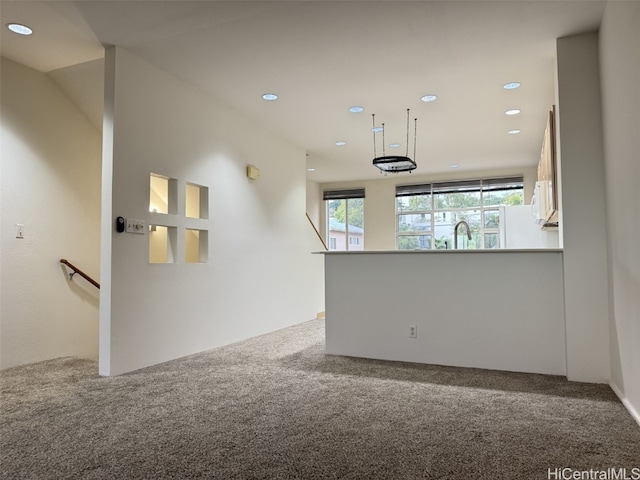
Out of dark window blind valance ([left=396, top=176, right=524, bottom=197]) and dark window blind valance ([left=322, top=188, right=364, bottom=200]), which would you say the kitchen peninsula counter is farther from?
dark window blind valance ([left=322, top=188, right=364, bottom=200])

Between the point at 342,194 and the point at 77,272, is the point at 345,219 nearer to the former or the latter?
the point at 342,194

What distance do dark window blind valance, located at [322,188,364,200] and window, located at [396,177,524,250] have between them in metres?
0.80

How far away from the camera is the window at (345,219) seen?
959 cm

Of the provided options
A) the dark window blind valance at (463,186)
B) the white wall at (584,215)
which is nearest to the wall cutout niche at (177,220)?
the white wall at (584,215)

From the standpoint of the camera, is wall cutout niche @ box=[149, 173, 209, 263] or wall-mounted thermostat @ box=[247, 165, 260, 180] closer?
wall cutout niche @ box=[149, 173, 209, 263]

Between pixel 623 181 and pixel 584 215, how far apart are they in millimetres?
659

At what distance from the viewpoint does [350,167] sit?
816cm

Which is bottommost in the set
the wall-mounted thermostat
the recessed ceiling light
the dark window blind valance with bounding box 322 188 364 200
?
the wall-mounted thermostat

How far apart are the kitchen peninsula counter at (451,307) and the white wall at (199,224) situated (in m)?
1.23

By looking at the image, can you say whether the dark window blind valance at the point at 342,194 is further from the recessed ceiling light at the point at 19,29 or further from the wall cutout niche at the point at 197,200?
the recessed ceiling light at the point at 19,29

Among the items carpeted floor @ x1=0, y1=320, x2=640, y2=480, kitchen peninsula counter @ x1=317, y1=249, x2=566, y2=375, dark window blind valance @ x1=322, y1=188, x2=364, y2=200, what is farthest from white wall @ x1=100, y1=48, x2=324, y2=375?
dark window blind valance @ x1=322, y1=188, x2=364, y2=200

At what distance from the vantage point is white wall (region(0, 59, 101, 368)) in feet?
12.1

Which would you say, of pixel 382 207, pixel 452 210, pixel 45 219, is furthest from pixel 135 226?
pixel 452 210

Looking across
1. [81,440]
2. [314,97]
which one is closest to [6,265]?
[81,440]
